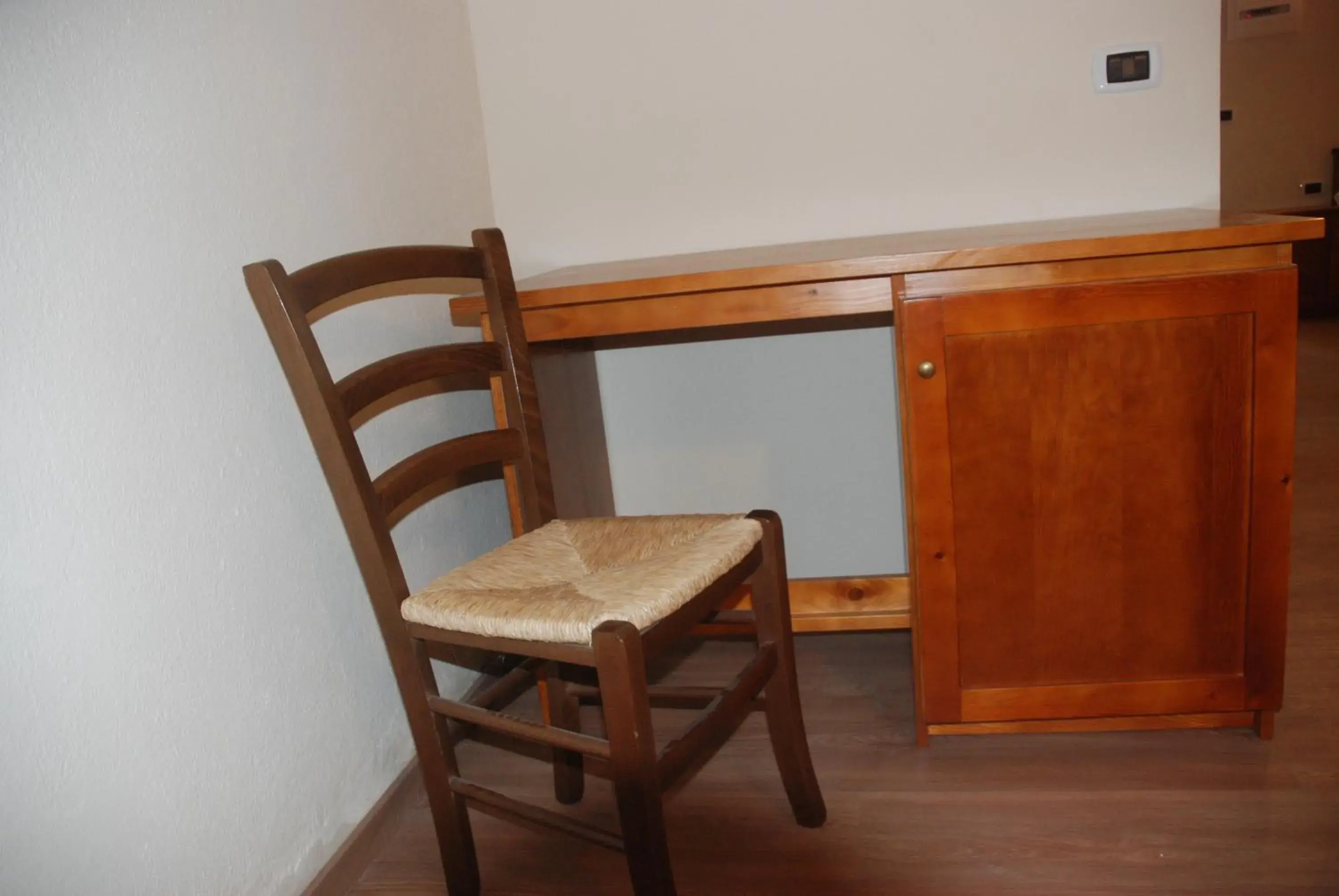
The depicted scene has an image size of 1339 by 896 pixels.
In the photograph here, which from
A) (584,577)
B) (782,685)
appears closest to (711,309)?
(584,577)

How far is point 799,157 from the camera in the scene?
1.95m

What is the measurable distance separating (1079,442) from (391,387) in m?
0.95

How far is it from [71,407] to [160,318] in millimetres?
174

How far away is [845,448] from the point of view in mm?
2086

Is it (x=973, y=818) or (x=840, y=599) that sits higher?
(x=840, y=599)

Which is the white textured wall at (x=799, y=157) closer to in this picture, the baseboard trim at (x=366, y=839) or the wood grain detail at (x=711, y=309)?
the wood grain detail at (x=711, y=309)

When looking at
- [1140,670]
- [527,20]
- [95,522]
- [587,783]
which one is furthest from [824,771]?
[527,20]

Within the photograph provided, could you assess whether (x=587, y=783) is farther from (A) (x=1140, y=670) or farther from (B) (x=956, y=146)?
(B) (x=956, y=146)

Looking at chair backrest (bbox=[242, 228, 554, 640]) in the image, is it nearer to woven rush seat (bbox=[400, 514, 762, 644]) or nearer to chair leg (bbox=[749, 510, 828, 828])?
woven rush seat (bbox=[400, 514, 762, 644])

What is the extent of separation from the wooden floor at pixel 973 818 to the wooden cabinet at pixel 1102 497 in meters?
0.08

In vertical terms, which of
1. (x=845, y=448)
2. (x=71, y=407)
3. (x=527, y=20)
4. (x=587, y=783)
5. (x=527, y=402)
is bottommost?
(x=587, y=783)

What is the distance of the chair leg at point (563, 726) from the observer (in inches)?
58.3

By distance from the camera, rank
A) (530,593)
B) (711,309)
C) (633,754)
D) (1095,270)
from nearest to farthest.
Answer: (633,754), (530,593), (1095,270), (711,309)

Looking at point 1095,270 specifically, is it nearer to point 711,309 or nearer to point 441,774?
point 711,309
